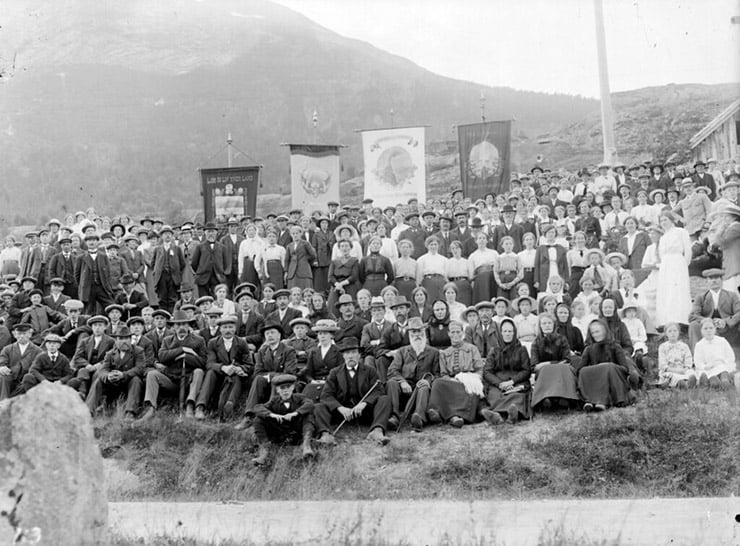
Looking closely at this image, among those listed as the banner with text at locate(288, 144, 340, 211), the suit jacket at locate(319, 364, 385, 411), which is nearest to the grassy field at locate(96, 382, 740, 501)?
the suit jacket at locate(319, 364, 385, 411)

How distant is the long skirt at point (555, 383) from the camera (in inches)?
399

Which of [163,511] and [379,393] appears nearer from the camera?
[163,511]

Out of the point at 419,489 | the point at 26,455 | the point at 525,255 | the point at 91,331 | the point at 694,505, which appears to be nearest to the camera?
the point at 26,455

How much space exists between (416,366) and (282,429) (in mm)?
Result: 1919

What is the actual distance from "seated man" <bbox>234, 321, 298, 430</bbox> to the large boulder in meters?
5.23

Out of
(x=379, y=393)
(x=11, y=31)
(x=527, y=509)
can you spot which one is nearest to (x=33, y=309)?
(x=379, y=393)

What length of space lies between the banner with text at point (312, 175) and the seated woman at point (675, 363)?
10919mm

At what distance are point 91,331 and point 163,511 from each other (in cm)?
551

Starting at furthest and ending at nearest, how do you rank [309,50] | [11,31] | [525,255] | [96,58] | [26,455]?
[309,50], [96,58], [11,31], [525,255], [26,455]

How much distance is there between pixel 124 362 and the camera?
11312 mm

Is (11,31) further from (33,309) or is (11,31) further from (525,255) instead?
(525,255)

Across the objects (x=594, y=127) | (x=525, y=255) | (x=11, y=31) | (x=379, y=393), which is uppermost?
(x=11, y=31)

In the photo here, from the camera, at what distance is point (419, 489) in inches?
356

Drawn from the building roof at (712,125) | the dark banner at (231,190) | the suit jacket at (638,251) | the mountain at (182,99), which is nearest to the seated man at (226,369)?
the suit jacket at (638,251)
